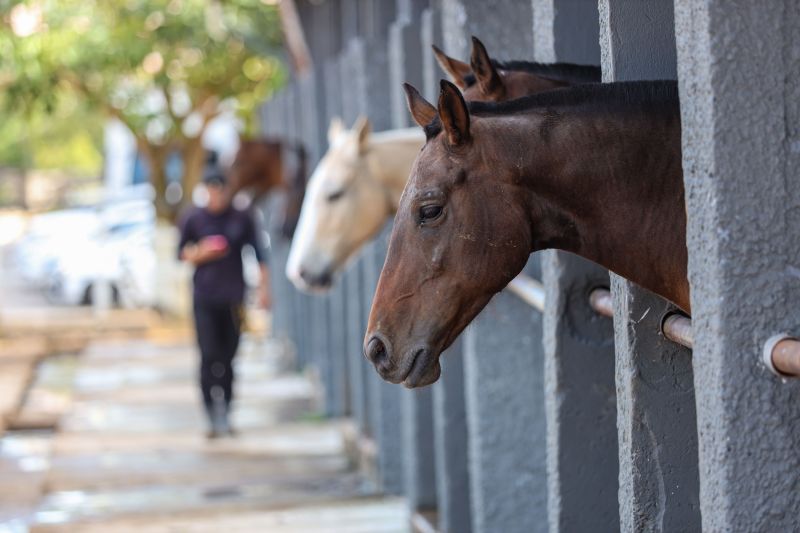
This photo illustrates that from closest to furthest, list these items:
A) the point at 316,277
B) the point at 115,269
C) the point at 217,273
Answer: the point at 316,277 < the point at 217,273 < the point at 115,269

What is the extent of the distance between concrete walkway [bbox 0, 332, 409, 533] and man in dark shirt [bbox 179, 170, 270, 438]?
633 mm

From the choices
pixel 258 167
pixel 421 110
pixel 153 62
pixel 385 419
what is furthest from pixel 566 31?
pixel 153 62

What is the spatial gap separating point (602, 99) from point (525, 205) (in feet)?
0.96

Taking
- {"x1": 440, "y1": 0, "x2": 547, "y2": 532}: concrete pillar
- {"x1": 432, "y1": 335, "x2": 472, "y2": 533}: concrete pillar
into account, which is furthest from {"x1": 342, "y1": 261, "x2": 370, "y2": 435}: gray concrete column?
{"x1": 440, "y1": 0, "x2": 547, "y2": 532}: concrete pillar

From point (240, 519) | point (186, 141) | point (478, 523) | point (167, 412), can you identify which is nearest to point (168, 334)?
point (186, 141)

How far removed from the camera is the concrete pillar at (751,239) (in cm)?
252

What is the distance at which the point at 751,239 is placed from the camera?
2.54 meters

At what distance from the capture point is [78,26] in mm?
15094

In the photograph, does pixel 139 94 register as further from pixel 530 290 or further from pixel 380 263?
pixel 530 290

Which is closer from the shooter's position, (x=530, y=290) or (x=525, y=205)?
(x=525, y=205)

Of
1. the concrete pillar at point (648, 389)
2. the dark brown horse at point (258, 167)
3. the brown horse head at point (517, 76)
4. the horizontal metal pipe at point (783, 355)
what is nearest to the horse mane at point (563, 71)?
the brown horse head at point (517, 76)

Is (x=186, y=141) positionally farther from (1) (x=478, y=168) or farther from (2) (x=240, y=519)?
(1) (x=478, y=168)

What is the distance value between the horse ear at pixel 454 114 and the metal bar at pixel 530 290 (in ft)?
4.74

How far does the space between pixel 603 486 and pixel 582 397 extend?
287mm
